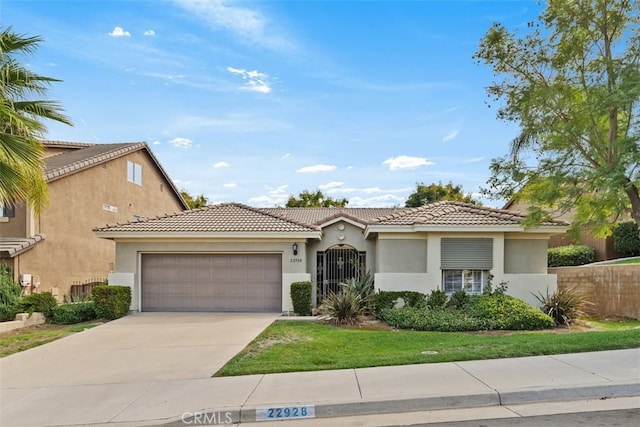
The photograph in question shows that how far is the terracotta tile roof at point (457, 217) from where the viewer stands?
49.7 feet

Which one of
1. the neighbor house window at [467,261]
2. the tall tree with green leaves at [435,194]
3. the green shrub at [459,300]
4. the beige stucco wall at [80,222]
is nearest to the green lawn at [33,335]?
the beige stucco wall at [80,222]

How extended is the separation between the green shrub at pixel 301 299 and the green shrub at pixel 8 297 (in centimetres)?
894

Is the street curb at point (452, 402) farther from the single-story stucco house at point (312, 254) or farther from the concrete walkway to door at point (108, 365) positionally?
the single-story stucco house at point (312, 254)

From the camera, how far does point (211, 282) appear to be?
1667 cm

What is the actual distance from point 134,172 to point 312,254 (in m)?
12.3

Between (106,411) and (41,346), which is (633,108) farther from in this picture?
(41,346)

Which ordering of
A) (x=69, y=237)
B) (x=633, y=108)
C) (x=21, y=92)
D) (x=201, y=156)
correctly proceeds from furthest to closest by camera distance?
(x=201, y=156) < (x=69, y=237) < (x=633, y=108) < (x=21, y=92)

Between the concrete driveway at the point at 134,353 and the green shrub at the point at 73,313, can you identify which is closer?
the concrete driveway at the point at 134,353

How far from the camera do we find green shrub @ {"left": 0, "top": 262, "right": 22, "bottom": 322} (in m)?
14.8

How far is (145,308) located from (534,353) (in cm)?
1299

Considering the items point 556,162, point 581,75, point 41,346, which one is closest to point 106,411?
point 41,346

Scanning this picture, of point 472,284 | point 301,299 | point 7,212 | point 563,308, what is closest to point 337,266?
point 301,299

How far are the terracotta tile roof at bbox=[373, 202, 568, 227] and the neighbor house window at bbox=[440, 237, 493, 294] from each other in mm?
632

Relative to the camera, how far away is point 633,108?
1241 cm
